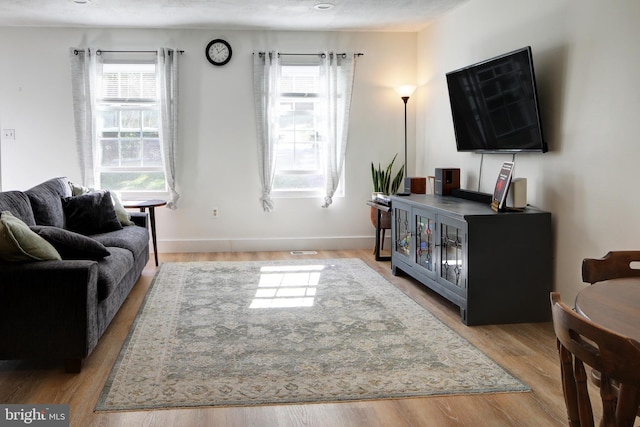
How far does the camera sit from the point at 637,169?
3.08m

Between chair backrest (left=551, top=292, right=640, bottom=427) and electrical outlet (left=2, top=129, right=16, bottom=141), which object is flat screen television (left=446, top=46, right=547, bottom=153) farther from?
electrical outlet (left=2, top=129, right=16, bottom=141)

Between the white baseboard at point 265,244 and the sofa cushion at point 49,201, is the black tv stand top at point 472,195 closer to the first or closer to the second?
the white baseboard at point 265,244

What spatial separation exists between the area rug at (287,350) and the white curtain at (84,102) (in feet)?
6.56

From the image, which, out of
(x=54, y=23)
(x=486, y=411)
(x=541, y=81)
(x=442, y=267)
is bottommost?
(x=486, y=411)

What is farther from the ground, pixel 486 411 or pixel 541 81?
pixel 541 81

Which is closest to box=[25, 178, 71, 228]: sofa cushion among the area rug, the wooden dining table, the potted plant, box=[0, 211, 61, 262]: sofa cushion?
the area rug

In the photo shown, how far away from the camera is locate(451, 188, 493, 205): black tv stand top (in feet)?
14.6

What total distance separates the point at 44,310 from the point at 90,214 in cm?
200

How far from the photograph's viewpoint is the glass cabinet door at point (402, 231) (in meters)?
4.96

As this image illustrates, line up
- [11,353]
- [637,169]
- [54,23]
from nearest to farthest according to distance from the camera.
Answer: [11,353]
[637,169]
[54,23]

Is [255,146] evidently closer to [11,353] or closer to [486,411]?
[11,353]

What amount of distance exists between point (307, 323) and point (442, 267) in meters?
1.08

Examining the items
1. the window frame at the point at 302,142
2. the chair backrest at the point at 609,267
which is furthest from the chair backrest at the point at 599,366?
the window frame at the point at 302,142

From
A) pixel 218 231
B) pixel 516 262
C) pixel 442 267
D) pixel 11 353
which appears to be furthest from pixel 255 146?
pixel 11 353
